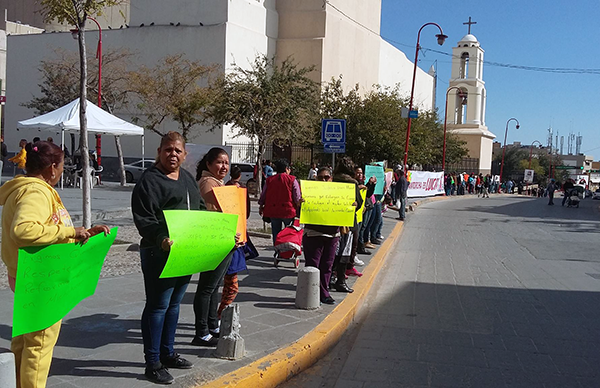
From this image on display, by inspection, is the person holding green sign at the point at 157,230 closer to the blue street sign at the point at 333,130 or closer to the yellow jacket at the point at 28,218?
the yellow jacket at the point at 28,218

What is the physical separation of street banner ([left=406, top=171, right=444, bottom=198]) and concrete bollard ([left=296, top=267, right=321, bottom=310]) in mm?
24789

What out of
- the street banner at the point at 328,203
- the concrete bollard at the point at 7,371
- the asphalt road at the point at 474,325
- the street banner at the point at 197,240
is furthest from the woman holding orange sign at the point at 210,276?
the concrete bollard at the point at 7,371

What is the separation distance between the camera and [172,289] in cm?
414

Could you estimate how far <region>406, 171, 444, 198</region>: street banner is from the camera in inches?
1311

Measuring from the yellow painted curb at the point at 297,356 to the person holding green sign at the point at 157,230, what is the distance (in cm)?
50

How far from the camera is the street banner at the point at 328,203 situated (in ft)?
22.5

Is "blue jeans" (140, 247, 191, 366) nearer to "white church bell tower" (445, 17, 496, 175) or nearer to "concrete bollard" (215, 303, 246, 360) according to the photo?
"concrete bollard" (215, 303, 246, 360)

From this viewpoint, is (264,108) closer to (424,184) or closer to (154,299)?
(424,184)

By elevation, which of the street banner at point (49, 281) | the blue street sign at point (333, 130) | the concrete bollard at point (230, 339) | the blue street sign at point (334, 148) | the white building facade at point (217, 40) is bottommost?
the concrete bollard at point (230, 339)

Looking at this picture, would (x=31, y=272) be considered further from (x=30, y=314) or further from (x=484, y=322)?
(x=484, y=322)

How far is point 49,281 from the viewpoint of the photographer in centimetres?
339

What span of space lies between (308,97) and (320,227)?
68.1 ft

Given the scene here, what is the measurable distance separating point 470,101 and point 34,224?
6132cm

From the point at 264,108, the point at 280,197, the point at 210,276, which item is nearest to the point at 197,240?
the point at 210,276
